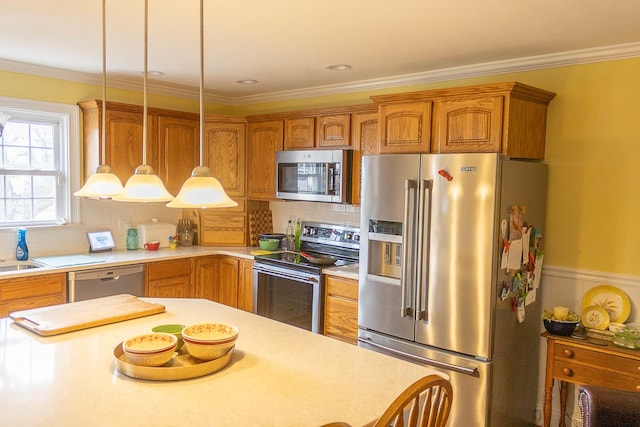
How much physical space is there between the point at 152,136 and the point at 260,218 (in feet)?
4.11

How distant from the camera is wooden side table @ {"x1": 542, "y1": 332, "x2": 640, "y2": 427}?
8.91 feet

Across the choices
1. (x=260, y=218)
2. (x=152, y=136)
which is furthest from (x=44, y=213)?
(x=260, y=218)

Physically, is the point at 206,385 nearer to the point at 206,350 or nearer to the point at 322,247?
the point at 206,350

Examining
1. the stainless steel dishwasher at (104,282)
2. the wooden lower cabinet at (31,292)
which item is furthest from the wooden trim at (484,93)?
the wooden lower cabinet at (31,292)

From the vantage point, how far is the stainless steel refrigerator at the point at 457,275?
2.85m

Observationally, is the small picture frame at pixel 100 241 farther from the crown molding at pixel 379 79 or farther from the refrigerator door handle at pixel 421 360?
the refrigerator door handle at pixel 421 360

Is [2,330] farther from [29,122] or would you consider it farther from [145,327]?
[29,122]

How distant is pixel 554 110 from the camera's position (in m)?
3.29

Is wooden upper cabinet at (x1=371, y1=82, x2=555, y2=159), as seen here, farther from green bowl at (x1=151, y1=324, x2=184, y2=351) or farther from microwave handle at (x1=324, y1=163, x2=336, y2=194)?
green bowl at (x1=151, y1=324, x2=184, y2=351)

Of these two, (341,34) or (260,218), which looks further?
(260,218)

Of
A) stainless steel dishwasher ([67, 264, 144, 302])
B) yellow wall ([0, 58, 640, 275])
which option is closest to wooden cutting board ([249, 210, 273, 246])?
stainless steel dishwasher ([67, 264, 144, 302])

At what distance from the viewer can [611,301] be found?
3072mm

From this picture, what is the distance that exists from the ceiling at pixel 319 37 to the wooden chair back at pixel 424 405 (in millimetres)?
1706

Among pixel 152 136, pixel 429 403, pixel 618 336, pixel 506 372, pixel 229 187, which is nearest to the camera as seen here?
pixel 429 403
